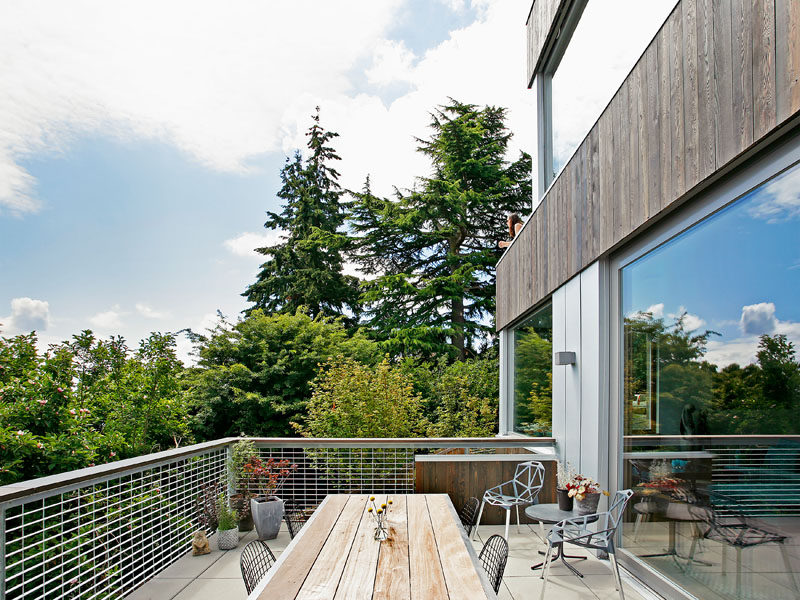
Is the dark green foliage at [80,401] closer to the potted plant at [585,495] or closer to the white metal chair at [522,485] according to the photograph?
the white metal chair at [522,485]

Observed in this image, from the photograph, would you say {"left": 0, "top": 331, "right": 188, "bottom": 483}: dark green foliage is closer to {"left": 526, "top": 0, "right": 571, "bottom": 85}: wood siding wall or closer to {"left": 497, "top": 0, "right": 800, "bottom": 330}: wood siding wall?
{"left": 497, "top": 0, "right": 800, "bottom": 330}: wood siding wall

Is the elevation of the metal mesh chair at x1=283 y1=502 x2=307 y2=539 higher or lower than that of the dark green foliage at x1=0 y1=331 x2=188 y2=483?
lower

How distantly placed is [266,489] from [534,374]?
11.4 feet

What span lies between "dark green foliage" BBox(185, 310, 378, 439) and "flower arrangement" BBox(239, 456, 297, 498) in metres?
5.72

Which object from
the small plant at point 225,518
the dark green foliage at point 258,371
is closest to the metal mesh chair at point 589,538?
the small plant at point 225,518

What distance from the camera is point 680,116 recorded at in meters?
2.97

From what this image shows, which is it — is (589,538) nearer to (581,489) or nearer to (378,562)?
(581,489)

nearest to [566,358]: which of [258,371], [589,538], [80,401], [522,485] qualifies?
[522,485]

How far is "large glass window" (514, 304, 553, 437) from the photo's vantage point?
6102 mm

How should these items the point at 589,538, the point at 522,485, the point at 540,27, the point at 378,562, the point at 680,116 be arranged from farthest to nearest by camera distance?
the point at 540,27 < the point at 522,485 < the point at 589,538 < the point at 680,116 < the point at 378,562

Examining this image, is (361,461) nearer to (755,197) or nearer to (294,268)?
(755,197)

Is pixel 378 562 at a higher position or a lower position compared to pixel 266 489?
higher

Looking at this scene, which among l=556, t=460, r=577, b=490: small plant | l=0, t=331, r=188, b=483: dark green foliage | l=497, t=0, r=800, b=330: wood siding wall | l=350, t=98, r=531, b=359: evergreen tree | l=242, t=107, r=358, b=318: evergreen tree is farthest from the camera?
l=242, t=107, r=358, b=318: evergreen tree

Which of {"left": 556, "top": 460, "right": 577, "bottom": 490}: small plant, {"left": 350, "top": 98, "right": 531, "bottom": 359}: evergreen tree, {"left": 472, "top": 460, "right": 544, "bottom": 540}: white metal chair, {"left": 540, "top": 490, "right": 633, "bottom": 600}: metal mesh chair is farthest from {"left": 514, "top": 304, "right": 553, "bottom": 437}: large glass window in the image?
{"left": 350, "top": 98, "right": 531, "bottom": 359}: evergreen tree
